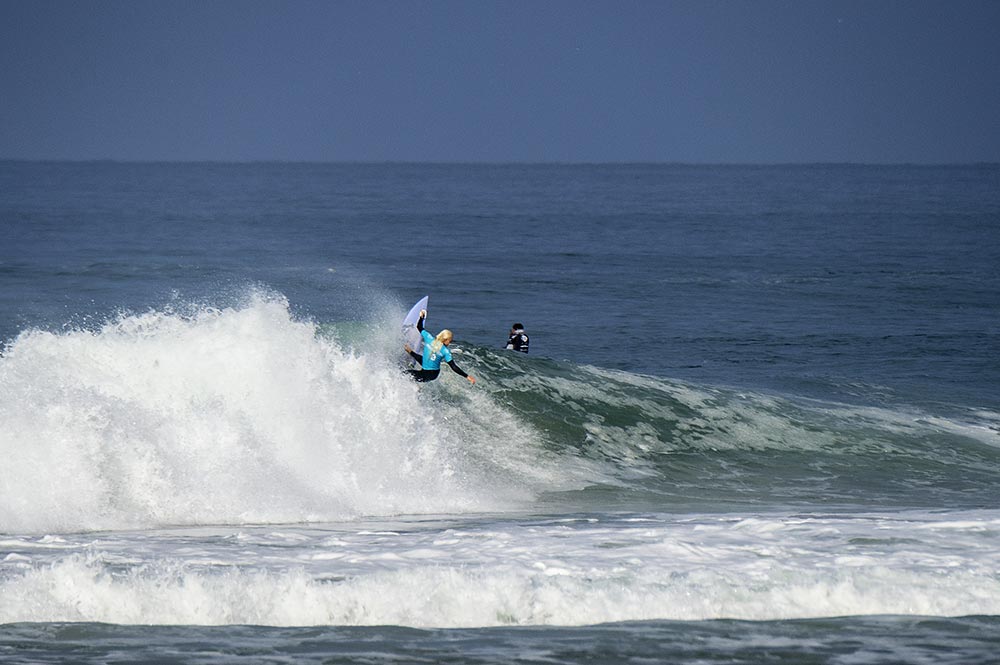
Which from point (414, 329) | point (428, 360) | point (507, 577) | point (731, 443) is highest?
point (414, 329)

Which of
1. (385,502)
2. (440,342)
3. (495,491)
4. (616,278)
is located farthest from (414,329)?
(616,278)

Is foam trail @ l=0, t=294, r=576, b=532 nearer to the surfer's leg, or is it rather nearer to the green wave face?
the surfer's leg

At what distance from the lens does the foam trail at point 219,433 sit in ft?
45.5

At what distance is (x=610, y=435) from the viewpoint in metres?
20.1

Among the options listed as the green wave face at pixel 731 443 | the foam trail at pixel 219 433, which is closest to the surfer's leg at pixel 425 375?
the foam trail at pixel 219 433

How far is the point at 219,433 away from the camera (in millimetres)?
15359

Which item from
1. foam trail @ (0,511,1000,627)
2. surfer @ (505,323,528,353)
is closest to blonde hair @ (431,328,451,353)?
foam trail @ (0,511,1000,627)

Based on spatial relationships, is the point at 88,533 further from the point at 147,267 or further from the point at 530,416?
the point at 147,267

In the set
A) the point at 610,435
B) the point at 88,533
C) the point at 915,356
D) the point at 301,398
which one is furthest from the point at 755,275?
the point at 88,533

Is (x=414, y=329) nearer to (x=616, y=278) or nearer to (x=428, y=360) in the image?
(x=428, y=360)

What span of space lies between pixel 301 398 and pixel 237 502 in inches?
117

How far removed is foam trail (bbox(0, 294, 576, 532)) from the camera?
13875 mm

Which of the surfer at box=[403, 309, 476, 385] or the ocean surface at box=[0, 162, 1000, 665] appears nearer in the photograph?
the ocean surface at box=[0, 162, 1000, 665]

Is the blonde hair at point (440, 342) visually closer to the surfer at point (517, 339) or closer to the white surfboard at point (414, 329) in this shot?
the white surfboard at point (414, 329)
